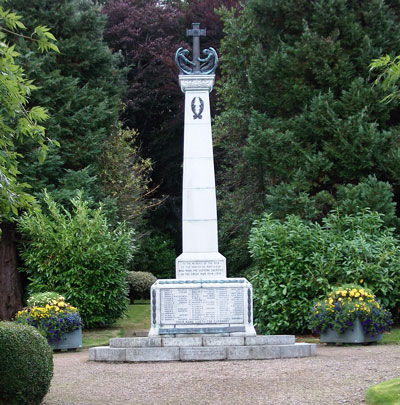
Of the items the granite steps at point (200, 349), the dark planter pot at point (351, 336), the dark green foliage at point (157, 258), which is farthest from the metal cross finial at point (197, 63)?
the dark green foliage at point (157, 258)

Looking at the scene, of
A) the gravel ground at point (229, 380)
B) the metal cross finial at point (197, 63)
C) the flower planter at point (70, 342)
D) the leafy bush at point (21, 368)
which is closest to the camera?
the leafy bush at point (21, 368)

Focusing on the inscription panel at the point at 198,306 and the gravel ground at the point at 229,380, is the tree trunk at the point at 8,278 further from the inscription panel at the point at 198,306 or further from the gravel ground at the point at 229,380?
the inscription panel at the point at 198,306

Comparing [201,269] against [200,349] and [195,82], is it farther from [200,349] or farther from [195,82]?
[195,82]

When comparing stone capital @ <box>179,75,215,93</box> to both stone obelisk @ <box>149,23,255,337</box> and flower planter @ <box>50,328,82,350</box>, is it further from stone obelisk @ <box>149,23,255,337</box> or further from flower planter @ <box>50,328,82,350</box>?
flower planter @ <box>50,328,82,350</box>

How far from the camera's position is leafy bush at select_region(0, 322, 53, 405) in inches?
306

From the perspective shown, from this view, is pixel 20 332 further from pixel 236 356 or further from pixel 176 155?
pixel 176 155

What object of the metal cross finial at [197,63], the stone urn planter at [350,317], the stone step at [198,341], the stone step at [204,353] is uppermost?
the metal cross finial at [197,63]

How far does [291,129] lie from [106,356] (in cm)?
1045

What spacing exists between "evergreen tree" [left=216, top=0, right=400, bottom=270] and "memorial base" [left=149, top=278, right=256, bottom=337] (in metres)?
6.79

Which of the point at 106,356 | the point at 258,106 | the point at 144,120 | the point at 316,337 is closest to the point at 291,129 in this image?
the point at 258,106

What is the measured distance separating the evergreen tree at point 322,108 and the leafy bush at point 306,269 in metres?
2.28

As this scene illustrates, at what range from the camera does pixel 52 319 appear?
1474 cm

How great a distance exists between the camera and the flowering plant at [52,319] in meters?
14.7

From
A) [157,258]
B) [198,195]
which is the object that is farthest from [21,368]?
[157,258]
